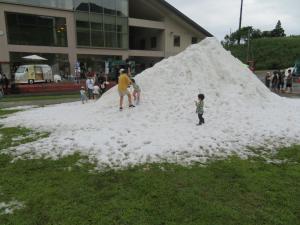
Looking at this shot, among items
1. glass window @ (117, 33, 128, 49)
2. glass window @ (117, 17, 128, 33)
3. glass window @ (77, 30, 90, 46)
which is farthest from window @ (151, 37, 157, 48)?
glass window @ (77, 30, 90, 46)

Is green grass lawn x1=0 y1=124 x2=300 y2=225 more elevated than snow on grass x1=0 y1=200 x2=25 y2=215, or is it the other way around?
green grass lawn x1=0 y1=124 x2=300 y2=225

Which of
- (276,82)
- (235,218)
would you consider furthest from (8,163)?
(276,82)

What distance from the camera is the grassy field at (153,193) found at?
393 cm

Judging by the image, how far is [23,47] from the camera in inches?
1217

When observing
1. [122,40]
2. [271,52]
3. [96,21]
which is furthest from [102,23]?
[271,52]

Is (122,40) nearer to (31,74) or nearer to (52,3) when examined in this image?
(52,3)

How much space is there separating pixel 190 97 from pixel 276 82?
14.5 meters

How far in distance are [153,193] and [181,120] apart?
489 centimetres

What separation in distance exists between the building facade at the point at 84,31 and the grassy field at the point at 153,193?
27.5 meters

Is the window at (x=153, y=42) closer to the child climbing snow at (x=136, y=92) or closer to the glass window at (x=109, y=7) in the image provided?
the glass window at (x=109, y=7)

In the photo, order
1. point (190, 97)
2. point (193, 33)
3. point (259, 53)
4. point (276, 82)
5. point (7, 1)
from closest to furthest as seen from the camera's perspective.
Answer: point (190, 97)
point (276, 82)
point (7, 1)
point (193, 33)
point (259, 53)

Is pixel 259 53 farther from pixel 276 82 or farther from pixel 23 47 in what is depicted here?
pixel 23 47

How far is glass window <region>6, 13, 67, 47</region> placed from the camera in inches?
1200

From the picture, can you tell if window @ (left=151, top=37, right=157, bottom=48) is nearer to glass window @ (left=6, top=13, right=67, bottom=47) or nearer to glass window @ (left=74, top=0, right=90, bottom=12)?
glass window @ (left=74, top=0, right=90, bottom=12)
